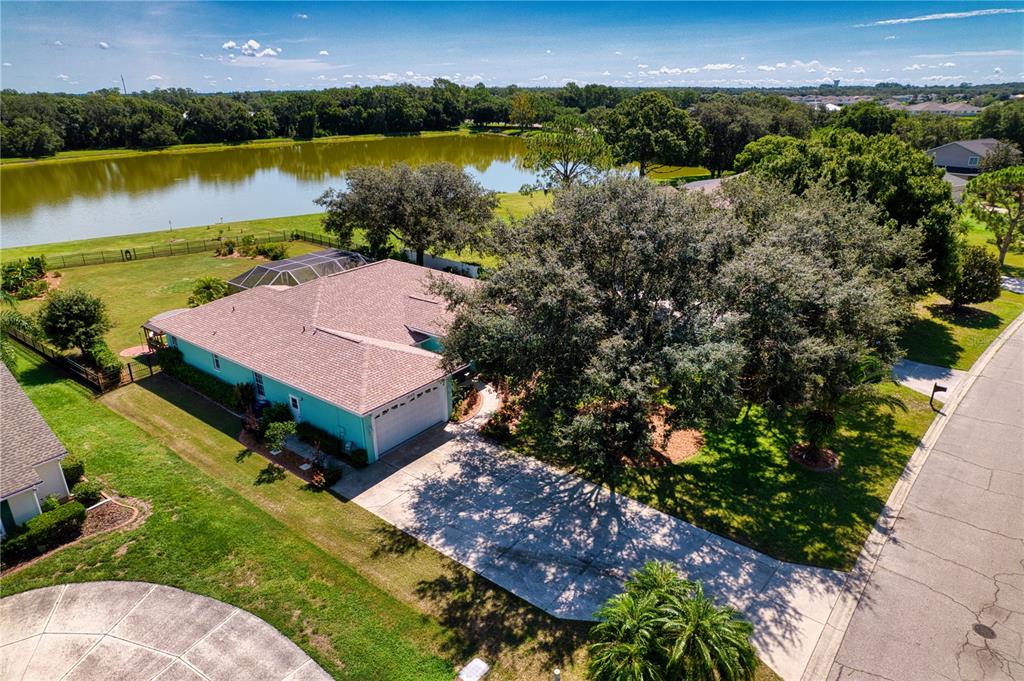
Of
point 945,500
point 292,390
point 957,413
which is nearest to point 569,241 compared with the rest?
point 292,390

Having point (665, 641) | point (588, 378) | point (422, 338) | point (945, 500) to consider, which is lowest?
point (945, 500)

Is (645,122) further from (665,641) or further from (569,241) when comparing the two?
(665,641)

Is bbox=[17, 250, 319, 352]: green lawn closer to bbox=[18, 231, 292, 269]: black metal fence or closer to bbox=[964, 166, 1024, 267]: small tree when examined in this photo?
bbox=[18, 231, 292, 269]: black metal fence

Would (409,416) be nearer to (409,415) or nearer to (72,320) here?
(409,415)

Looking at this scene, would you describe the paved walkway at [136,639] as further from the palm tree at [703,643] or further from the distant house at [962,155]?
the distant house at [962,155]

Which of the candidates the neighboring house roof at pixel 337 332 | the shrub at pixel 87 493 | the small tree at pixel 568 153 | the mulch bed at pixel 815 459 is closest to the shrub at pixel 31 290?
the neighboring house roof at pixel 337 332

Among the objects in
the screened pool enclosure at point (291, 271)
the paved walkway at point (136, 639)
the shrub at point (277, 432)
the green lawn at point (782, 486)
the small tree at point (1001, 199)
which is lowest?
the green lawn at point (782, 486)

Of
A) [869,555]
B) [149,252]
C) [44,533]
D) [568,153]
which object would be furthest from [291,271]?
[568,153]
